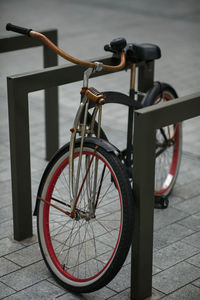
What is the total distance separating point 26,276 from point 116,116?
370cm

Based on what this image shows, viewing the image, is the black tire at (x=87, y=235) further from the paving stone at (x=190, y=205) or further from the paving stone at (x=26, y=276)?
the paving stone at (x=190, y=205)

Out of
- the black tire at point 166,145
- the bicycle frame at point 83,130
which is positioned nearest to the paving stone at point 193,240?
the black tire at point 166,145

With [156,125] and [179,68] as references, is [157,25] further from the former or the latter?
[156,125]

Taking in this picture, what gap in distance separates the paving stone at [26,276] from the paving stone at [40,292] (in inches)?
1.9

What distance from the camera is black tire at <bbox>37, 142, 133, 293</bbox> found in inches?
133

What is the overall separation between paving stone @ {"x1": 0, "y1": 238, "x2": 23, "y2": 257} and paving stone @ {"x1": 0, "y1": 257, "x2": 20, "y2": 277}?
0.10m

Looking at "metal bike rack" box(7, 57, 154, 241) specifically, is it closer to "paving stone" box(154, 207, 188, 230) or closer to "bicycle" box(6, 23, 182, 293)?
"bicycle" box(6, 23, 182, 293)

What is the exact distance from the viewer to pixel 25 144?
4.17 meters

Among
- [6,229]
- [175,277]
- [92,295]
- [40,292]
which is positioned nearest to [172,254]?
[175,277]

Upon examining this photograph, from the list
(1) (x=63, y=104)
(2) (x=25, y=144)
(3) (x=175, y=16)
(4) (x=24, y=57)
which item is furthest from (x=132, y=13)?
(2) (x=25, y=144)

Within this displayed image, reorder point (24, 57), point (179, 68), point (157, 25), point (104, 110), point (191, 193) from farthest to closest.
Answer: point (157, 25)
point (24, 57)
point (179, 68)
point (104, 110)
point (191, 193)

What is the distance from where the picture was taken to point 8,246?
4.23 metres

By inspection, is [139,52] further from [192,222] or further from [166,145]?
[192,222]

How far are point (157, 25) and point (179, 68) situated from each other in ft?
10.9
